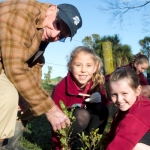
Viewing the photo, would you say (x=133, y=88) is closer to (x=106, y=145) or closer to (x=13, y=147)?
(x=106, y=145)

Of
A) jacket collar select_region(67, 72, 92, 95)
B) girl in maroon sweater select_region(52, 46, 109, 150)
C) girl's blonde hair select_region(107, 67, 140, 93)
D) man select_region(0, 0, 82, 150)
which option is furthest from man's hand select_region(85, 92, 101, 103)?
man select_region(0, 0, 82, 150)

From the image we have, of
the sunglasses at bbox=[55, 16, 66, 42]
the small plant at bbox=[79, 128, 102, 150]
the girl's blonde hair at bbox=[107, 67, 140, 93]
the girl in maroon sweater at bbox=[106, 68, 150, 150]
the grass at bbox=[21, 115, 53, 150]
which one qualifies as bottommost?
the grass at bbox=[21, 115, 53, 150]

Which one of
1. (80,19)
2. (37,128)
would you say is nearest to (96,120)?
(80,19)

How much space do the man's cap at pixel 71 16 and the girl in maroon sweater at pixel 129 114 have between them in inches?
21.4

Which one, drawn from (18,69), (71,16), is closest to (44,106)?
(18,69)

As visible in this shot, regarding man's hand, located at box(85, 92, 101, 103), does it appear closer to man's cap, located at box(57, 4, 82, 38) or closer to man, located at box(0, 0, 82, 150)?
man's cap, located at box(57, 4, 82, 38)

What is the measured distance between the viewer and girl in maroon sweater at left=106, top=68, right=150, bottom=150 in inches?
101

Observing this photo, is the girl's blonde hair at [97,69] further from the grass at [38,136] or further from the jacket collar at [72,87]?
the grass at [38,136]

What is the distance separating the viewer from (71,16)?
291 centimetres

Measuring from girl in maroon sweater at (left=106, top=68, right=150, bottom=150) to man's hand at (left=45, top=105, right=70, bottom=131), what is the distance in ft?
1.26

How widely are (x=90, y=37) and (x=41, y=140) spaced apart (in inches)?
1297

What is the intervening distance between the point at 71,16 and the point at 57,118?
0.92 metres

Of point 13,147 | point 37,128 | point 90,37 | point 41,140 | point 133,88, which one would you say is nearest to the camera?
point 133,88

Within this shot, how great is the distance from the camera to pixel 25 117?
334cm
